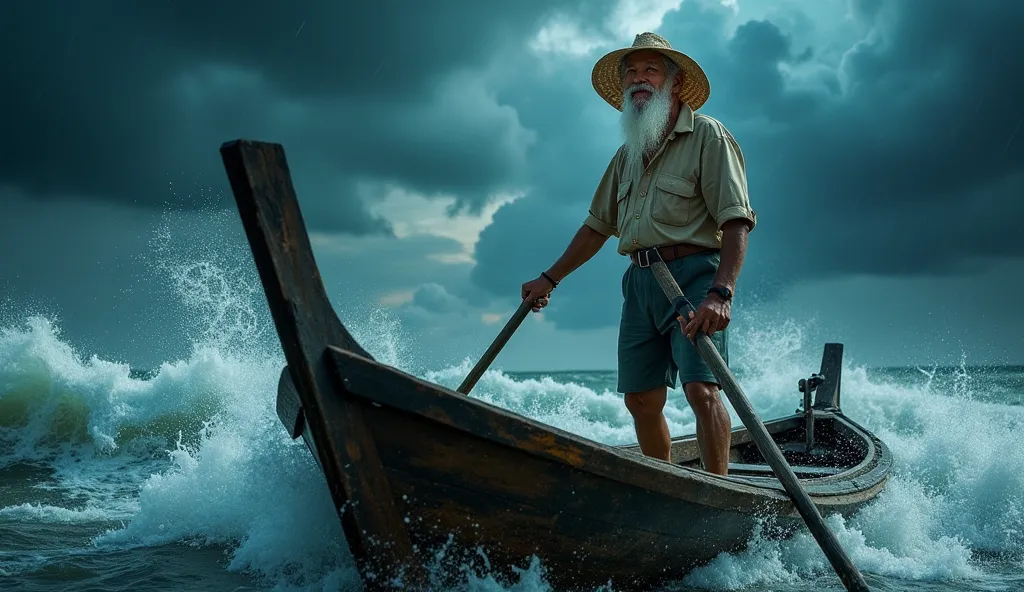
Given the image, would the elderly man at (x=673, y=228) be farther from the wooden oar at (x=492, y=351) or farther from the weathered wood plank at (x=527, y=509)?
the weathered wood plank at (x=527, y=509)

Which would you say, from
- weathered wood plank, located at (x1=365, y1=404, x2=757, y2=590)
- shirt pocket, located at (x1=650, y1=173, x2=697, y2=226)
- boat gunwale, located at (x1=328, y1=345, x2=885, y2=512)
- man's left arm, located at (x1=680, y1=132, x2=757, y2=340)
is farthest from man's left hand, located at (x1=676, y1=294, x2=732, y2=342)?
weathered wood plank, located at (x1=365, y1=404, x2=757, y2=590)

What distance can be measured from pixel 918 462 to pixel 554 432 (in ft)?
19.7

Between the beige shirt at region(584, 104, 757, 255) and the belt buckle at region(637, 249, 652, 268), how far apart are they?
32 mm

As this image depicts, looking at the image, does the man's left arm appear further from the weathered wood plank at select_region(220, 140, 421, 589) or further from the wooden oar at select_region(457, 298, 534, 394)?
the weathered wood plank at select_region(220, 140, 421, 589)

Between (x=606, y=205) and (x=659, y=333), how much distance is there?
0.91 metres

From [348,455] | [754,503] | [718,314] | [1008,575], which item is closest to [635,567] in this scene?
[754,503]

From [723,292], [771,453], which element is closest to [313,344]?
[723,292]

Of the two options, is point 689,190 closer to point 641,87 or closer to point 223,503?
point 641,87

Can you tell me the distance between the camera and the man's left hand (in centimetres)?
330

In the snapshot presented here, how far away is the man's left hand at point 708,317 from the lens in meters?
3.30

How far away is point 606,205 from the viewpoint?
173 inches

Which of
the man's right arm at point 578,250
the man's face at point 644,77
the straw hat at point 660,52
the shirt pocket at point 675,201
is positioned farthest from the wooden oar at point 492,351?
the straw hat at point 660,52

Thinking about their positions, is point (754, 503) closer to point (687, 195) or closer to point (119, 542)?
point (687, 195)

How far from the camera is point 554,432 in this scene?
2.51m
